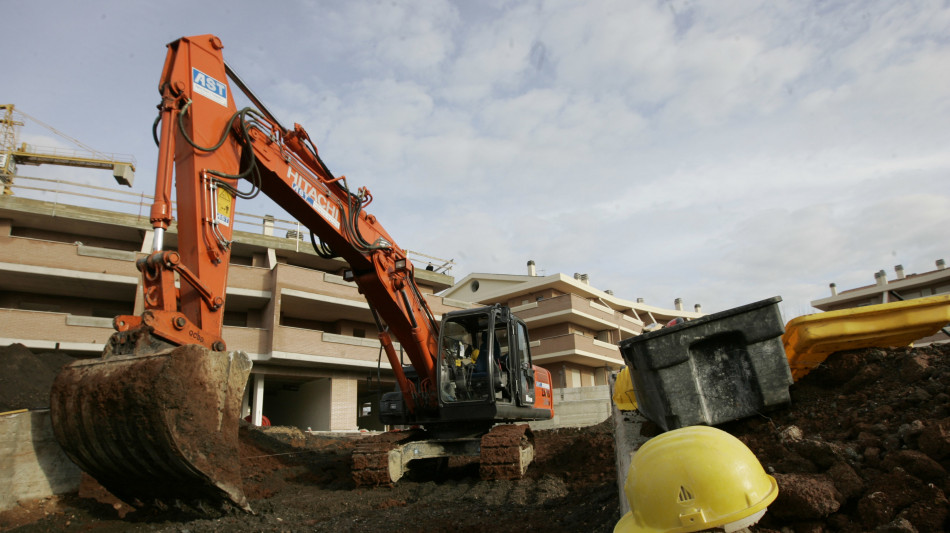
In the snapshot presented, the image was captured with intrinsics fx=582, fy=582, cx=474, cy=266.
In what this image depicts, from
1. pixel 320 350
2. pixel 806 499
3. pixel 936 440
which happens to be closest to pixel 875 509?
pixel 806 499

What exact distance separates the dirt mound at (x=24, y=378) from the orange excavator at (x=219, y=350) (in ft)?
19.6

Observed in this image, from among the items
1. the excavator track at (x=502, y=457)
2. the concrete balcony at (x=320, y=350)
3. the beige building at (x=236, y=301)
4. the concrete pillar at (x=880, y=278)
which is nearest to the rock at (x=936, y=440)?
the excavator track at (x=502, y=457)

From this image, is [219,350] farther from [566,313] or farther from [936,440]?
[566,313]

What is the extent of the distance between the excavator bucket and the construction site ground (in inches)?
15.3

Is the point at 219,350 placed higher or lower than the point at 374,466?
higher

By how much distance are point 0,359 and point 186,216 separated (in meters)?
9.00

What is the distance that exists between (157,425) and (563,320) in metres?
31.8

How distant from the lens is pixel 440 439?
31.6ft

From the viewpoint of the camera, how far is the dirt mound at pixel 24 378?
10.1m

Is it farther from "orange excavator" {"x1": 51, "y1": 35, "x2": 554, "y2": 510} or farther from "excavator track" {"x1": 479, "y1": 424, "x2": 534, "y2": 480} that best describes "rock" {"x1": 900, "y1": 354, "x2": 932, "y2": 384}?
"excavator track" {"x1": 479, "y1": 424, "x2": 534, "y2": 480}

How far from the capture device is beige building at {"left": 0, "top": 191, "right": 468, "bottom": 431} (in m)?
19.8

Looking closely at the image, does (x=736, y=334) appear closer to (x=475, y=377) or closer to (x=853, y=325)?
(x=853, y=325)

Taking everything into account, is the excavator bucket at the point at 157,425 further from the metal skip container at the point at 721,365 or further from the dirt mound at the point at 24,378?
the dirt mound at the point at 24,378

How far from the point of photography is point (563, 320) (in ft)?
116
